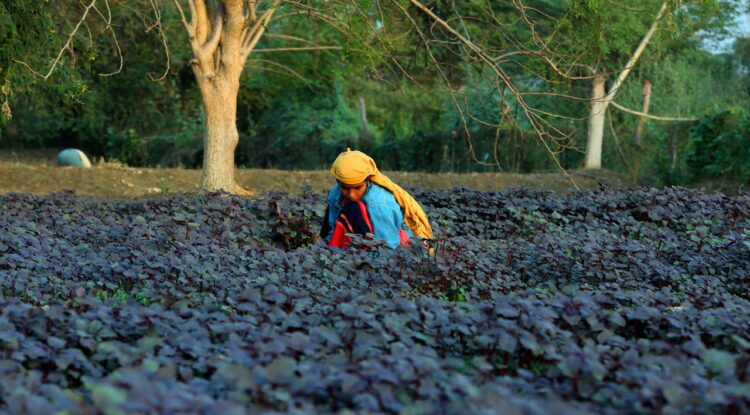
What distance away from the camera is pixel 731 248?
243 inches

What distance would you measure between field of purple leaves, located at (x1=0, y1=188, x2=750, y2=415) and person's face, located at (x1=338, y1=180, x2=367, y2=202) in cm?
57

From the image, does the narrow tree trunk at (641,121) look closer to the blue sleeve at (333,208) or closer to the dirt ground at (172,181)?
the dirt ground at (172,181)

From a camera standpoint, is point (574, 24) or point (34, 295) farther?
point (574, 24)

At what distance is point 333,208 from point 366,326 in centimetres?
305

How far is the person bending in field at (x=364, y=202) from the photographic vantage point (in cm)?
602

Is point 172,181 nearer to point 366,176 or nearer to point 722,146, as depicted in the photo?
point 366,176

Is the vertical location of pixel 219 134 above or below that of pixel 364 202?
above

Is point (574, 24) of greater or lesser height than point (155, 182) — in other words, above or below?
above

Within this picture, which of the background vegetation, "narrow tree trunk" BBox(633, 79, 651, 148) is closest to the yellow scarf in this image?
the background vegetation

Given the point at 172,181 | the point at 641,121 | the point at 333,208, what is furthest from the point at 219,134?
the point at 641,121

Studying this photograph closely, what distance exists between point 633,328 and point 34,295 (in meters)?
3.14

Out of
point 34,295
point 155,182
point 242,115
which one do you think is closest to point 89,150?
point 242,115

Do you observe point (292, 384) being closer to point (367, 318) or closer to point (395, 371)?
point (395, 371)

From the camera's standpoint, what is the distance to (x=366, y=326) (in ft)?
11.7
